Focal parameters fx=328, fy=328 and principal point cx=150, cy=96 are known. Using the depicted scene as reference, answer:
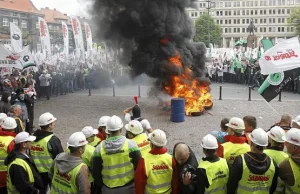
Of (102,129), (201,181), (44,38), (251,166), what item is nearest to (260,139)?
(251,166)

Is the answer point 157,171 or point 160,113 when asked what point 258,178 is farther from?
point 160,113

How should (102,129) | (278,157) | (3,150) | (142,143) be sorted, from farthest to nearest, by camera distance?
1. (102,129)
2. (3,150)
3. (142,143)
4. (278,157)

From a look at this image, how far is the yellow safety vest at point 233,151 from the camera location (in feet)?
14.2

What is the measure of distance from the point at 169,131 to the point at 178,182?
7020mm

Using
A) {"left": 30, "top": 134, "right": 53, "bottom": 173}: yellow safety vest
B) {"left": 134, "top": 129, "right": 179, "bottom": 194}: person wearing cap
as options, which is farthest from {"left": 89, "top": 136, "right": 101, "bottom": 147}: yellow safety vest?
{"left": 134, "top": 129, "right": 179, "bottom": 194}: person wearing cap

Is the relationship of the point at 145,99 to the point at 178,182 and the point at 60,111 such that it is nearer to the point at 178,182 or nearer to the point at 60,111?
the point at 60,111

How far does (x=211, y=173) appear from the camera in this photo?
3703mm

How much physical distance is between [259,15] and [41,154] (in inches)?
4235

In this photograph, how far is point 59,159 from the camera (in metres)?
3.90

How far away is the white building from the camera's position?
100 m

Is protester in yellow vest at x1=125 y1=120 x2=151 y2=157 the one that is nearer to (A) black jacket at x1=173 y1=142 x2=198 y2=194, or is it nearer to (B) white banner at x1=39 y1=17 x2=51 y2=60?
(A) black jacket at x1=173 y1=142 x2=198 y2=194

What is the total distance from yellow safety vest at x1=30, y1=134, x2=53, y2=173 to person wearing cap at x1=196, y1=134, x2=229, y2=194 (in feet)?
7.65

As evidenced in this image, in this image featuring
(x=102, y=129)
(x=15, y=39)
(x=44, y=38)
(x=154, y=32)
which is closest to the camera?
(x=102, y=129)

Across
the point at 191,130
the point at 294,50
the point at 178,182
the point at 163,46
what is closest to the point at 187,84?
the point at 163,46
